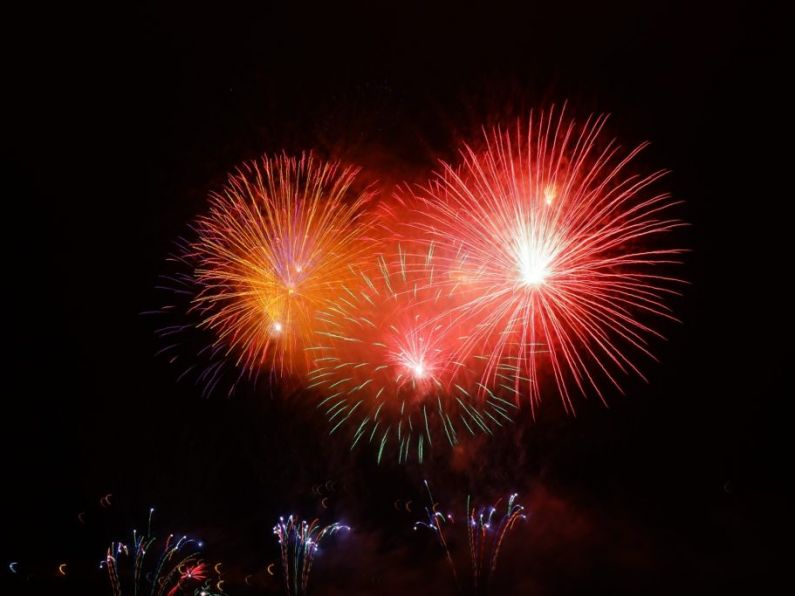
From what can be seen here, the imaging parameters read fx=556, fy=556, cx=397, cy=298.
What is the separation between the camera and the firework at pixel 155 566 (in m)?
20.5

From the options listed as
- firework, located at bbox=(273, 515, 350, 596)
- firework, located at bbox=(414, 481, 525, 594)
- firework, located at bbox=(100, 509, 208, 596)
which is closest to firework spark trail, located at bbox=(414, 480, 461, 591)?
firework, located at bbox=(414, 481, 525, 594)

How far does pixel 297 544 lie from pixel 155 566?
19.4ft

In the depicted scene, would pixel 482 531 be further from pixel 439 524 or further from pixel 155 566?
pixel 155 566

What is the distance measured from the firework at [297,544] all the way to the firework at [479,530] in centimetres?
481

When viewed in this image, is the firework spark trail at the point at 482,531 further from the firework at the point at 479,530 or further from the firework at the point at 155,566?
the firework at the point at 155,566

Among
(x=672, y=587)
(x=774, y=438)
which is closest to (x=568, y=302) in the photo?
(x=774, y=438)

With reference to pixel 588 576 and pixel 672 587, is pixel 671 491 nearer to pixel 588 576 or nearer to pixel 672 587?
pixel 672 587

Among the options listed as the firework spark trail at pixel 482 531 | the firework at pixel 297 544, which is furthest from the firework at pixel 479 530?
the firework at pixel 297 544

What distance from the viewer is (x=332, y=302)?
13.8 m

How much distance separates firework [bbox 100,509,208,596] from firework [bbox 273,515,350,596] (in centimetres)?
380

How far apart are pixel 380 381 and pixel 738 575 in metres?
12.7

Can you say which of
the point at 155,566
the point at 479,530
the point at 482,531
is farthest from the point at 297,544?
the point at 482,531

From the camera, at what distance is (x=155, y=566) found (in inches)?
915

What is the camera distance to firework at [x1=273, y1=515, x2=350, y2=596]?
22953 mm
